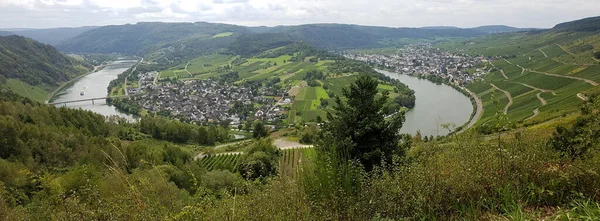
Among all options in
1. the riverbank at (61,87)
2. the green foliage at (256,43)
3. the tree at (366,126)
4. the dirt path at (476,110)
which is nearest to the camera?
the tree at (366,126)

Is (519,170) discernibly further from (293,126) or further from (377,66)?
(377,66)

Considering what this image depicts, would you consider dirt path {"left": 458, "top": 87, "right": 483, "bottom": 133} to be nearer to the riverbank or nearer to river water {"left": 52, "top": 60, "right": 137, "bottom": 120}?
river water {"left": 52, "top": 60, "right": 137, "bottom": 120}

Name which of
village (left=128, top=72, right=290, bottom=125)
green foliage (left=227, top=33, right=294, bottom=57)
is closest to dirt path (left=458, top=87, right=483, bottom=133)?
village (left=128, top=72, right=290, bottom=125)

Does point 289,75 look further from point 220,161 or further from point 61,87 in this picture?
point 61,87

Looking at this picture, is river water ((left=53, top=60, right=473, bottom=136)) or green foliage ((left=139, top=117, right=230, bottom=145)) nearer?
green foliage ((left=139, top=117, right=230, bottom=145))

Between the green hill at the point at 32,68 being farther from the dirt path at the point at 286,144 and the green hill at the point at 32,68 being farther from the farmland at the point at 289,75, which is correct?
the dirt path at the point at 286,144

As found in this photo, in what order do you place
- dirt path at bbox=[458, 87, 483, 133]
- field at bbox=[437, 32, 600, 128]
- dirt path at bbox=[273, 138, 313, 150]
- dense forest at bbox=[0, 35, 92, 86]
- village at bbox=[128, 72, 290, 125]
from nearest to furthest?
dirt path at bbox=[273, 138, 313, 150] → field at bbox=[437, 32, 600, 128] → dirt path at bbox=[458, 87, 483, 133] → village at bbox=[128, 72, 290, 125] → dense forest at bbox=[0, 35, 92, 86]

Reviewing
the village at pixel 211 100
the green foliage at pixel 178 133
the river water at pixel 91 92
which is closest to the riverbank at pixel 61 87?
the river water at pixel 91 92

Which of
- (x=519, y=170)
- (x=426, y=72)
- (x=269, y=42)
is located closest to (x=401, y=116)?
(x=519, y=170)
